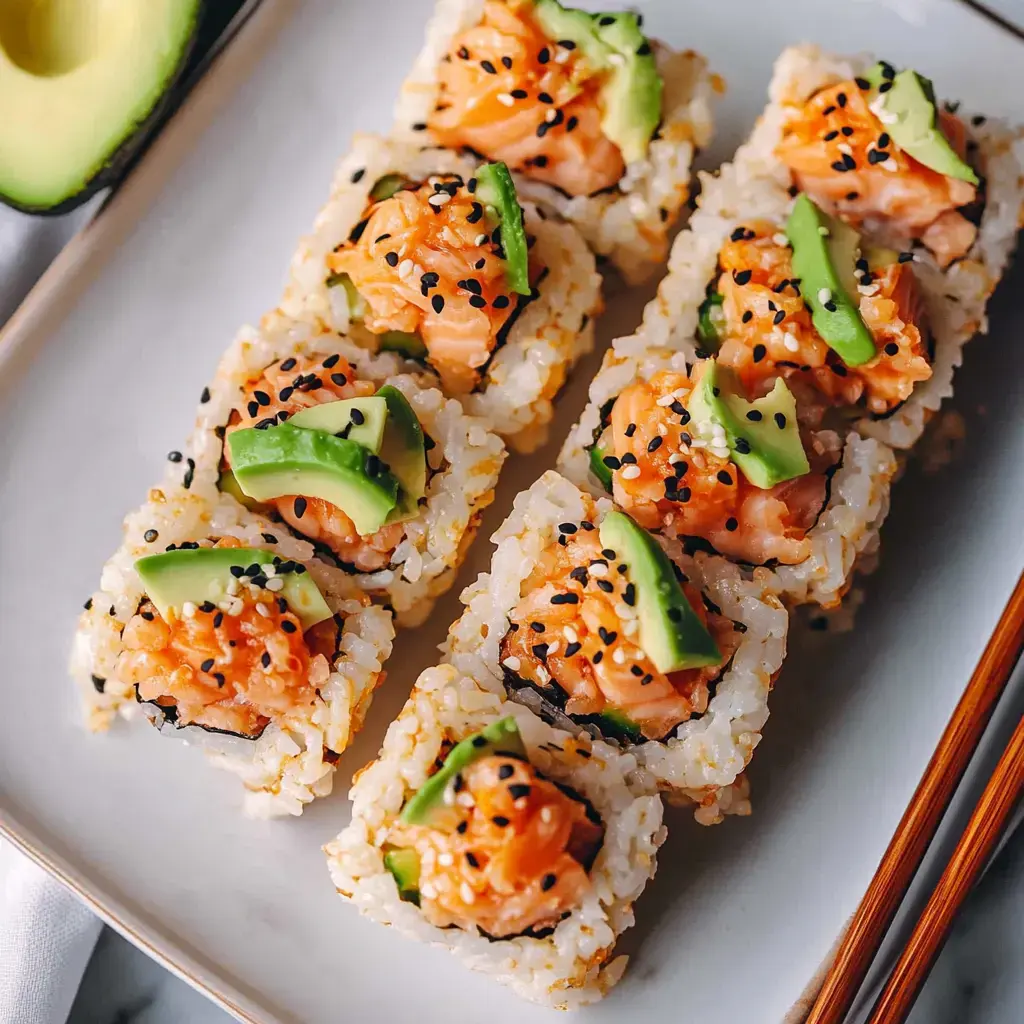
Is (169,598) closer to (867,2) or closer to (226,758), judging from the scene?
(226,758)

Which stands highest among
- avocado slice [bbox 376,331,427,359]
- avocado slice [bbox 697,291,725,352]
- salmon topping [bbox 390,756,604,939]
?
avocado slice [bbox 697,291,725,352]

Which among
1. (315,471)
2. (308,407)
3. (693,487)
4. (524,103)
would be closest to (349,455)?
(315,471)

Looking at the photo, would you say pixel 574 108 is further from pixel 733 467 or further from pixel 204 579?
pixel 204 579

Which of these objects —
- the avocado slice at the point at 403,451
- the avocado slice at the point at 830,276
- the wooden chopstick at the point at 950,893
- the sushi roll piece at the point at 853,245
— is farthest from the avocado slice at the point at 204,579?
the wooden chopstick at the point at 950,893

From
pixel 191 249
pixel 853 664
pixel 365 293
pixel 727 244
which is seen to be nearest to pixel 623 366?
pixel 727 244

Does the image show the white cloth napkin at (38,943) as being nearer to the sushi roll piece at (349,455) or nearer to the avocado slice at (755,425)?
the sushi roll piece at (349,455)

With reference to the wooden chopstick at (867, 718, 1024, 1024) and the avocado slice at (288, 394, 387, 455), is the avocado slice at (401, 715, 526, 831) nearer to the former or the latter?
the avocado slice at (288, 394, 387, 455)

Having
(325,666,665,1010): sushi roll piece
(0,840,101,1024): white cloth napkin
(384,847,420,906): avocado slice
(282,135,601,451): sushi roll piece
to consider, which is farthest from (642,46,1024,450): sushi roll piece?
(0,840,101,1024): white cloth napkin
